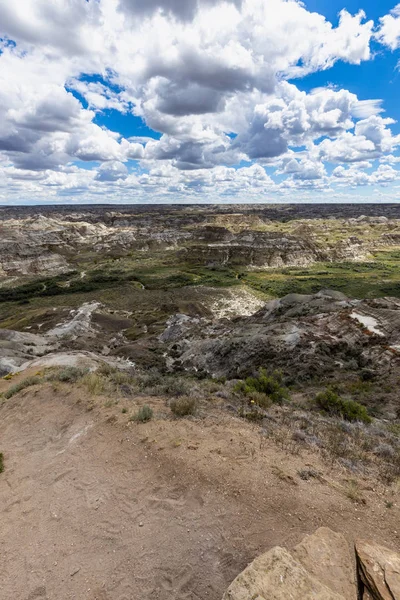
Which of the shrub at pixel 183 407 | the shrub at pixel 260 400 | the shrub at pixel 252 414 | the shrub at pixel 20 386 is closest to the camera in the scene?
the shrub at pixel 252 414

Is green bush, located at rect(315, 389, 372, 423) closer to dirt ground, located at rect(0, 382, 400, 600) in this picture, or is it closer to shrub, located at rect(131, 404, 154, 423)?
dirt ground, located at rect(0, 382, 400, 600)

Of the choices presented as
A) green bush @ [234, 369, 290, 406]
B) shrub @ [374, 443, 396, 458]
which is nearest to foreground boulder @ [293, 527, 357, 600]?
shrub @ [374, 443, 396, 458]

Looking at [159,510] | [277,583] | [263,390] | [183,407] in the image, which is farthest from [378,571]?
[263,390]

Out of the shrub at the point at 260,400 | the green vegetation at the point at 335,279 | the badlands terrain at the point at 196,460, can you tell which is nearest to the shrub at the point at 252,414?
the badlands terrain at the point at 196,460

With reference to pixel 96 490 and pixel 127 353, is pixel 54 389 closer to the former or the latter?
pixel 96 490

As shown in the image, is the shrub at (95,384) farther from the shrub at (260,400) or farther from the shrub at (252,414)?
the shrub at (260,400)

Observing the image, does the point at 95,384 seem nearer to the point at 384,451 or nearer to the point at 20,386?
the point at 20,386
